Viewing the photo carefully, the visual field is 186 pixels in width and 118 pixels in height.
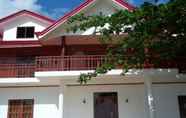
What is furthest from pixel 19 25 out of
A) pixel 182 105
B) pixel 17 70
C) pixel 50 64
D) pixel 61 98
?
pixel 182 105

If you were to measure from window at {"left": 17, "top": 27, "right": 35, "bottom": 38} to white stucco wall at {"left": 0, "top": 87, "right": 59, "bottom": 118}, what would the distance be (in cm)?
374

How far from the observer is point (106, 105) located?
16812 millimetres

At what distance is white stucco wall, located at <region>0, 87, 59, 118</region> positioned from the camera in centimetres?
1678

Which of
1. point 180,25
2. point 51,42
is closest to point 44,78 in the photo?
point 51,42

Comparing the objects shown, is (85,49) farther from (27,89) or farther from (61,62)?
(27,89)

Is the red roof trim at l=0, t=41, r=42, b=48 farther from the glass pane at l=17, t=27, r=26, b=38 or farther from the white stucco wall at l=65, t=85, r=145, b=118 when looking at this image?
the white stucco wall at l=65, t=85, r=145, b=118

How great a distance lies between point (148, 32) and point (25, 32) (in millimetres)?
10215

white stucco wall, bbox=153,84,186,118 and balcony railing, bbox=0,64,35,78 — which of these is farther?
balcony railing, bbox=0,64,35,78

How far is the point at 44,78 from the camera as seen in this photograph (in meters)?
15.7

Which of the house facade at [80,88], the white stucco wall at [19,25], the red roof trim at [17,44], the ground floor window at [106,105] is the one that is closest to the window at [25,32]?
the white stucco wall at [19,25]

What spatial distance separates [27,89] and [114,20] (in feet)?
24.6

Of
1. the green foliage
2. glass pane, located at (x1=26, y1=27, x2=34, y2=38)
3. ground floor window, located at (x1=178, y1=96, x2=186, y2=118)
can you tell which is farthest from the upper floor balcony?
the green foliage

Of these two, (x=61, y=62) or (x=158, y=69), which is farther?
(x=61, y=62)

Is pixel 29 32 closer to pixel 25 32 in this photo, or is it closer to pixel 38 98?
pixel 25 32
